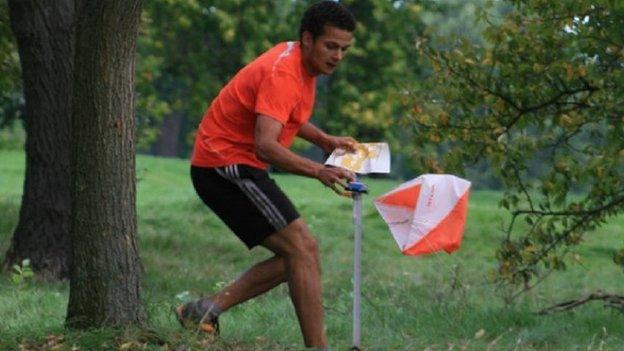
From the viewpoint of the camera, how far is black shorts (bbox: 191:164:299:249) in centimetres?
713

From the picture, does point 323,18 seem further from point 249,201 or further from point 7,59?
point 7,59

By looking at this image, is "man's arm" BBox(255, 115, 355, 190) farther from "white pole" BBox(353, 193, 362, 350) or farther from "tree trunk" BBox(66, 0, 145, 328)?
"tree trunk" BBox(66, 0, 145, 328)

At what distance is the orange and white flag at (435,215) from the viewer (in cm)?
689

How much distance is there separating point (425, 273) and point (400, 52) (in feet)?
72.9

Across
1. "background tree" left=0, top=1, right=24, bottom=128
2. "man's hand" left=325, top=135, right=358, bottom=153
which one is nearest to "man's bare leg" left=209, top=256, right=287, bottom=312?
"man's hand" left=325, top=135, right=358, bottom=153

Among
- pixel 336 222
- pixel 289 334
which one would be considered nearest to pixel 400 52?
pixel 336 222

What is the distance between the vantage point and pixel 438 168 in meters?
12.0

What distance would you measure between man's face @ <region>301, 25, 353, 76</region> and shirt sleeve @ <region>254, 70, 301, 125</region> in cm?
17

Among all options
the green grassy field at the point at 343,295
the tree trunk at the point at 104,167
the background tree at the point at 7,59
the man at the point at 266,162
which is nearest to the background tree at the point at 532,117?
the green grassy field at the point at 343,295

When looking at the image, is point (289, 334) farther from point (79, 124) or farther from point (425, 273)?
point (425, 273)

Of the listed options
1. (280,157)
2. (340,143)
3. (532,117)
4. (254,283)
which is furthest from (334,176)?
(532,117)

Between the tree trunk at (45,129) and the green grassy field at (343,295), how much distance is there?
672 millimetres

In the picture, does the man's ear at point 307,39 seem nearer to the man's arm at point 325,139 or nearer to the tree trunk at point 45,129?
the man's arm at point 325,139

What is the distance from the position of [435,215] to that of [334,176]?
0.49 metres
